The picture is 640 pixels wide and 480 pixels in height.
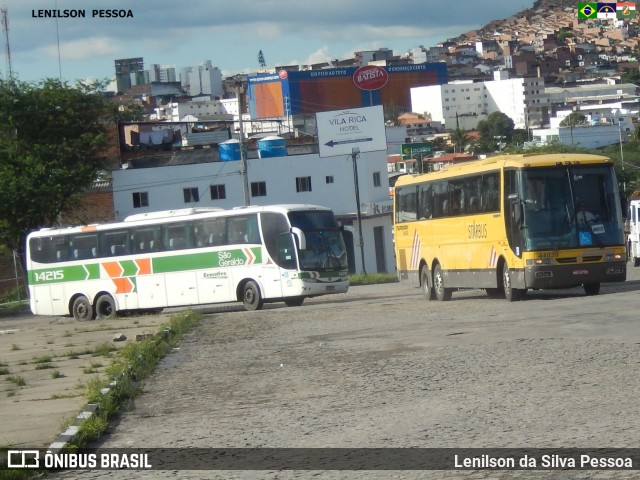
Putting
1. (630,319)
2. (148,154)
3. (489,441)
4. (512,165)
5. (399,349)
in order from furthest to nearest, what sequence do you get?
(148,154), (512,165), (630,319), (399,349), (489,441)

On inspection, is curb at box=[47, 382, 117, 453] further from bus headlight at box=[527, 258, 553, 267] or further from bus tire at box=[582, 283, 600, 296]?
bus tire at box=[582, 283, 600, 296]

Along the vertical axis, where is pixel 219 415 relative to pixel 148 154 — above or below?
below

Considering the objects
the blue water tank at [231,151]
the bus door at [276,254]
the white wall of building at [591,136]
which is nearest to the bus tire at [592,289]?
the bus door at [276,254]

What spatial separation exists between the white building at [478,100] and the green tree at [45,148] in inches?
4511

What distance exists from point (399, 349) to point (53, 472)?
7.73m

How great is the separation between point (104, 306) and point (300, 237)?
25.0 feet

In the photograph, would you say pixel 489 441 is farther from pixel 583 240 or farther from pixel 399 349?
pixel 583 240

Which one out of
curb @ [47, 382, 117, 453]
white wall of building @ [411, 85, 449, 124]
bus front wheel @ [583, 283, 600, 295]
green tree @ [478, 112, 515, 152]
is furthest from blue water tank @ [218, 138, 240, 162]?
white wall of building @ [411, 85, 449, 124]

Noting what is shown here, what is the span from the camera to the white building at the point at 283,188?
221ft

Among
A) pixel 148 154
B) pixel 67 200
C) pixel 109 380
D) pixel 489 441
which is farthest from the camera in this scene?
pixel 148 154

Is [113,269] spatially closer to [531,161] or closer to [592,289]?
[531,161]

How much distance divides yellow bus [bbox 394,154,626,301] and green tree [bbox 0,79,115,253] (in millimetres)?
32118

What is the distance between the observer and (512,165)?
25.1 meters

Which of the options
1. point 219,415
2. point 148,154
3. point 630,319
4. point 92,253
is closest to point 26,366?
point 219,415
